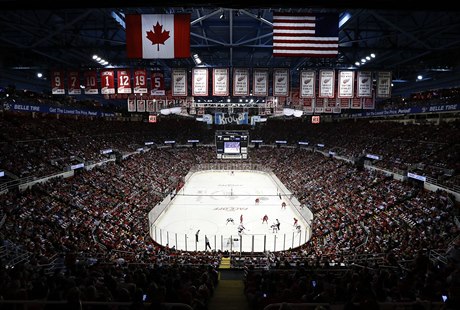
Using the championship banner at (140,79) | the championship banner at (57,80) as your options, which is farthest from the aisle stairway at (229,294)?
the championship banner at (57,80)

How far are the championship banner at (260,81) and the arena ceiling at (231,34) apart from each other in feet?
5.34

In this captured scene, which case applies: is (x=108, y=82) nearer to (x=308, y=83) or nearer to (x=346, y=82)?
(x=308, y=83)

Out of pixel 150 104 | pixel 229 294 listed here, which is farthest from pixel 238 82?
pixel 150 104

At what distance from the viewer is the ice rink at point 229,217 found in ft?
63.2

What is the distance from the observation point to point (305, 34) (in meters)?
9.88

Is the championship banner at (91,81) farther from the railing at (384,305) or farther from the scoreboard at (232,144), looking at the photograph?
the scoreboard at (232,144)

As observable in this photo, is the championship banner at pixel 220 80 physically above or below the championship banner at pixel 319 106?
above

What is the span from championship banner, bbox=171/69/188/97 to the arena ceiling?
1.78 meters

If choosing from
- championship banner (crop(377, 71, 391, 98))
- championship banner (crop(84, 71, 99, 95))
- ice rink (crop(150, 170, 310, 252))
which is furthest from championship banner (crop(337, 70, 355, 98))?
championship banner (crop(84, 71, 99, 95))

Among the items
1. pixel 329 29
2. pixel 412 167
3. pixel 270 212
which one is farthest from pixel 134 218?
pixel 412 167

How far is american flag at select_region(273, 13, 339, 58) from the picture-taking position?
971 centimetres

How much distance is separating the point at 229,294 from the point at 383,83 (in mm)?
14897

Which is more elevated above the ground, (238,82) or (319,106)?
(238,82)

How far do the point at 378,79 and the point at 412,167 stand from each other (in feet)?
31.4
